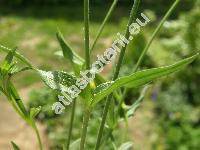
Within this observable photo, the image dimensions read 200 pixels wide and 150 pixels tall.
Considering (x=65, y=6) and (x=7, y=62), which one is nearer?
(x=7, y=62)

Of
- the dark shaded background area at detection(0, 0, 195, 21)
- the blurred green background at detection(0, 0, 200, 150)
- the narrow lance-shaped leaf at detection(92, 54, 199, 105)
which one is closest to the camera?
the narrow lance-shaped leaf at detection(92, 54, 199, 105)

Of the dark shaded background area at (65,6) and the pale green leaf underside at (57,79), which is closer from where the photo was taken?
the pale green leaf underside at (57,79)

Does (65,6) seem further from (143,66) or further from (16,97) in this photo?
(16,97)

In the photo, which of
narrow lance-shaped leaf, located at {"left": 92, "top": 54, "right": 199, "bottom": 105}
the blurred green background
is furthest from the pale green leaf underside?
the blurred green background

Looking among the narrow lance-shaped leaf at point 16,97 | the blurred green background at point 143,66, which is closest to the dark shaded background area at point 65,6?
the blurred green background at point 143,66

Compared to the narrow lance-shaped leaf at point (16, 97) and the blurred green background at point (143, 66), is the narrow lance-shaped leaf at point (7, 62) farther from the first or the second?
the blurred green background at point (143, 66)

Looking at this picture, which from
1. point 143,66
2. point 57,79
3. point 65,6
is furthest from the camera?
point 65,6

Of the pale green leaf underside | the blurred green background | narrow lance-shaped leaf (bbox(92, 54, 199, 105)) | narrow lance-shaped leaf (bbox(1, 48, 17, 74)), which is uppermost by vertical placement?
narrow lance-shaped leaf (bbox(1, 48, 17, 74))

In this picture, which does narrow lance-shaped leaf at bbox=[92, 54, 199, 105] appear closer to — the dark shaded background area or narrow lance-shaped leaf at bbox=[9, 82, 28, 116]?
narrow lance-shaped leaf at bbox=[9, 82, 28, 116]

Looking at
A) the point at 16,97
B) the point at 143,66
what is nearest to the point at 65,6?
the point at 143,66

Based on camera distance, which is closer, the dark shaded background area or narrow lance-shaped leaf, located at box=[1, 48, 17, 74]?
narrow lance-shaped leaf, located at box=[1, 48, 17, 74]
